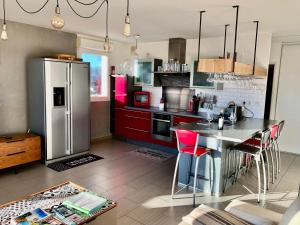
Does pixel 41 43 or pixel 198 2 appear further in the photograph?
pixel 41 43

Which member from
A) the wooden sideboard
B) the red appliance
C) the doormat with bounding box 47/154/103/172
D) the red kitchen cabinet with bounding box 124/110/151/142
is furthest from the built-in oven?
the wooden sideboard

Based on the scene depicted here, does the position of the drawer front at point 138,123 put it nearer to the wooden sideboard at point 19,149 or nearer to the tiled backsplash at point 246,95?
the tiled backsplash at point 246,95

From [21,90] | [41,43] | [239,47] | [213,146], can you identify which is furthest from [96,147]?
[239,47]

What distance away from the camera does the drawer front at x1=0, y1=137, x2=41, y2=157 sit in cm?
381

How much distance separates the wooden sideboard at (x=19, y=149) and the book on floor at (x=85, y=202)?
220cm

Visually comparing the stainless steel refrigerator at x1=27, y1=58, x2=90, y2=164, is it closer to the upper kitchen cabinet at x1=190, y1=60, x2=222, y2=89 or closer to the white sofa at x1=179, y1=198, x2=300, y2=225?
the upper kitchen cabinet at x1=190, y1=60, x2=222, y2=89

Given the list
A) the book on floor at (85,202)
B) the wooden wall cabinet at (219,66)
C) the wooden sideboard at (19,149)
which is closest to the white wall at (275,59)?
the wooden wall cabinet at (219,66)

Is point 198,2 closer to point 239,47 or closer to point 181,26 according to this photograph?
point 181,26

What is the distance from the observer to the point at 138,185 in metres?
3.63

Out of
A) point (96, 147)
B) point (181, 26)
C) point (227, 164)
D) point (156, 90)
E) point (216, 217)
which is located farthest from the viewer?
point (156, 90)

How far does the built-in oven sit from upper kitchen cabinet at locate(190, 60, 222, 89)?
88 centimetres

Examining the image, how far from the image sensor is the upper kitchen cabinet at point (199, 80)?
15.9 feet

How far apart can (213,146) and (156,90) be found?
298 centimetres

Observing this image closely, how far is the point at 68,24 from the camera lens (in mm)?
4301
